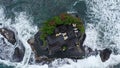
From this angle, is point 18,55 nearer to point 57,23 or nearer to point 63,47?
point 63,47

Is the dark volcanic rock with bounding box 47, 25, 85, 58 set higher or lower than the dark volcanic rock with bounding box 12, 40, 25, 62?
higher

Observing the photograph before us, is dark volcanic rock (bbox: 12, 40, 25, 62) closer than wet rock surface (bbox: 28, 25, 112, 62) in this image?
No

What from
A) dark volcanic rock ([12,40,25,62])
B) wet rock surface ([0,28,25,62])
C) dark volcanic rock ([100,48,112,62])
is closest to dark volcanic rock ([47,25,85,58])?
dark volcanic rock ([100,48,112,62])

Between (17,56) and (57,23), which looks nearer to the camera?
(57,23)

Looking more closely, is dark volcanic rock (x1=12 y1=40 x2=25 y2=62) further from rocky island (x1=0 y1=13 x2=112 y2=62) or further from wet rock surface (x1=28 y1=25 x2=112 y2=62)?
wet rock surface (x1=28 y1=25 x2=112 y2=62)

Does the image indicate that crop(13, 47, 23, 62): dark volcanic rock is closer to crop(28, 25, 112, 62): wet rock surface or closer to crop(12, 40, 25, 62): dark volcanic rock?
crop(12, 40, 25, 62): dark volcanic rock

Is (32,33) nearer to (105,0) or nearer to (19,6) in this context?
(19,6)

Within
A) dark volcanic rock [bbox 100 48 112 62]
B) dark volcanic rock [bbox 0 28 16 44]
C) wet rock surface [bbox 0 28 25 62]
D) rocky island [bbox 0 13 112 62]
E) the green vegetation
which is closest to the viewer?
the green vegetation

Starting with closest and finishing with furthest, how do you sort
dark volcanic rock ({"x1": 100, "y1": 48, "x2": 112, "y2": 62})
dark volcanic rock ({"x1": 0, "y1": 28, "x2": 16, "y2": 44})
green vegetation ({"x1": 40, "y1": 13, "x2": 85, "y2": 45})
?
green vegetation ({"x1": 40, "y1": 13, "x2": 85, "y2": 45})
dark volcanic rock ({"x1": 100, "y1": 48, "x2": 112, "y2": 62})
dark volcanic rock ({"x1": 0, "y1": 28, "x2": 16, "y2": 44})

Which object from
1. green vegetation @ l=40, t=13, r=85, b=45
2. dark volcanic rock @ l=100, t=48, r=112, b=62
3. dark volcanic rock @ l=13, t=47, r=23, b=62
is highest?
green vegetation @ l=40, t=13, r=85, b=45

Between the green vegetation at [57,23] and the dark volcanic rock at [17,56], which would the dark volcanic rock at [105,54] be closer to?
the green vegetation at [57,23]

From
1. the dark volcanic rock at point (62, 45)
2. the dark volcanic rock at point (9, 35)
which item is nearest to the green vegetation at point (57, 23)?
the dark volcanic rock at point (62, 45)

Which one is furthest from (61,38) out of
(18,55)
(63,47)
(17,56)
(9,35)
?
(9,35)
